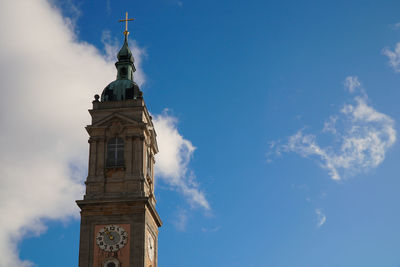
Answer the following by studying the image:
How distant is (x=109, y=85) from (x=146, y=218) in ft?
46.3

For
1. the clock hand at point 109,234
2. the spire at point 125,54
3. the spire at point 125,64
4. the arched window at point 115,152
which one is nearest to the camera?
the clock hand at point 109,234

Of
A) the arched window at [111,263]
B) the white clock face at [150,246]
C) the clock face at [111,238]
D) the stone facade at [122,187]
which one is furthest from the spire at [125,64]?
the arched window at [111,263]

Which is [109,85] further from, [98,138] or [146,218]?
[146,218]

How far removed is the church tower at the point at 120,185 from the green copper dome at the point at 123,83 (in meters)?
0.09

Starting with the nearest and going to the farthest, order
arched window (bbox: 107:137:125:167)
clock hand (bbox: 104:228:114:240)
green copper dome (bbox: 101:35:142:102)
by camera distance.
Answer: clock hand (bbox: 104:228:114:240) → arched window (bbox: 107:137:125:167) → green copper dome (bbox: 101:35:142:102)

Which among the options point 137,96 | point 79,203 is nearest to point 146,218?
point 79,203

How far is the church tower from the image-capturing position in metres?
59.8

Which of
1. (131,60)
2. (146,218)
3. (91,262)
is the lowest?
(91,262)

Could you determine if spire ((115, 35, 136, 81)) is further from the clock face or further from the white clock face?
the clock face

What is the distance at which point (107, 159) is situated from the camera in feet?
210

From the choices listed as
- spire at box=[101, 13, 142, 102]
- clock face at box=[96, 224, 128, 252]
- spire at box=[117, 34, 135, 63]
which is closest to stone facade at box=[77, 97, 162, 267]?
clock face at box=[96, 224, 128, 252]

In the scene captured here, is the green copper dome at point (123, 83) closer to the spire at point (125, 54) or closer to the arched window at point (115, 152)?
the spire at point (125, 54)

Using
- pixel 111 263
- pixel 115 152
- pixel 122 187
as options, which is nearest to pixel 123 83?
pixel 115 152

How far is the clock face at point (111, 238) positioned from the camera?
Answer: 196ft
